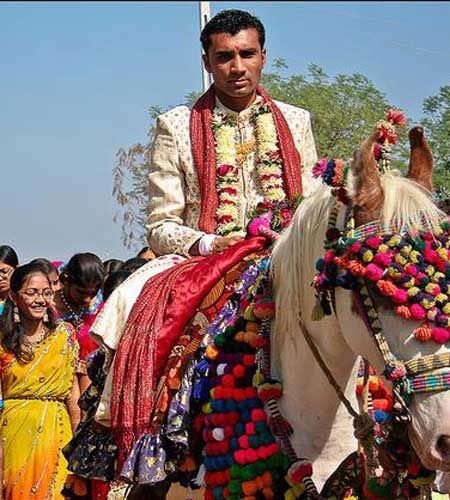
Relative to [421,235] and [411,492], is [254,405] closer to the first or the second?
[411,492]

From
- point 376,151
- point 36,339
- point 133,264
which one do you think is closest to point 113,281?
point 133,264

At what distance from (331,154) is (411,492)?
8.45m

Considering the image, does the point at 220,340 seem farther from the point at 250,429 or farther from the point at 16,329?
the point at 16,329

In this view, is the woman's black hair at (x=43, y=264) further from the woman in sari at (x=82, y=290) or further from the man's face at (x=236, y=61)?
the man's face at (x=236, y=61)

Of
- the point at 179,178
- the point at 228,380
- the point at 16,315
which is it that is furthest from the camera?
the point at 16,315

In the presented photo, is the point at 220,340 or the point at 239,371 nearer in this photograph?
the point at 239,371

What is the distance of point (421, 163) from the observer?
4.17m

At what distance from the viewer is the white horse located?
12.9ft

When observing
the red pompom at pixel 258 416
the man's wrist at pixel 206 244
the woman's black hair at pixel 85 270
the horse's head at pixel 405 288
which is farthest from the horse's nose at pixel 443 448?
the woman's black hair at pixel 85 270

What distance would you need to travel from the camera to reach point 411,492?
4.30m

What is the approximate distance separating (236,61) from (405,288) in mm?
1928

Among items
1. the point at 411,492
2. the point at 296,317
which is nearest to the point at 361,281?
the point at 296,317

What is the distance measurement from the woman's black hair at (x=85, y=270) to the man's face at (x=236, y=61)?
3.31 metres

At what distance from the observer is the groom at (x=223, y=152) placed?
540 centimetres
